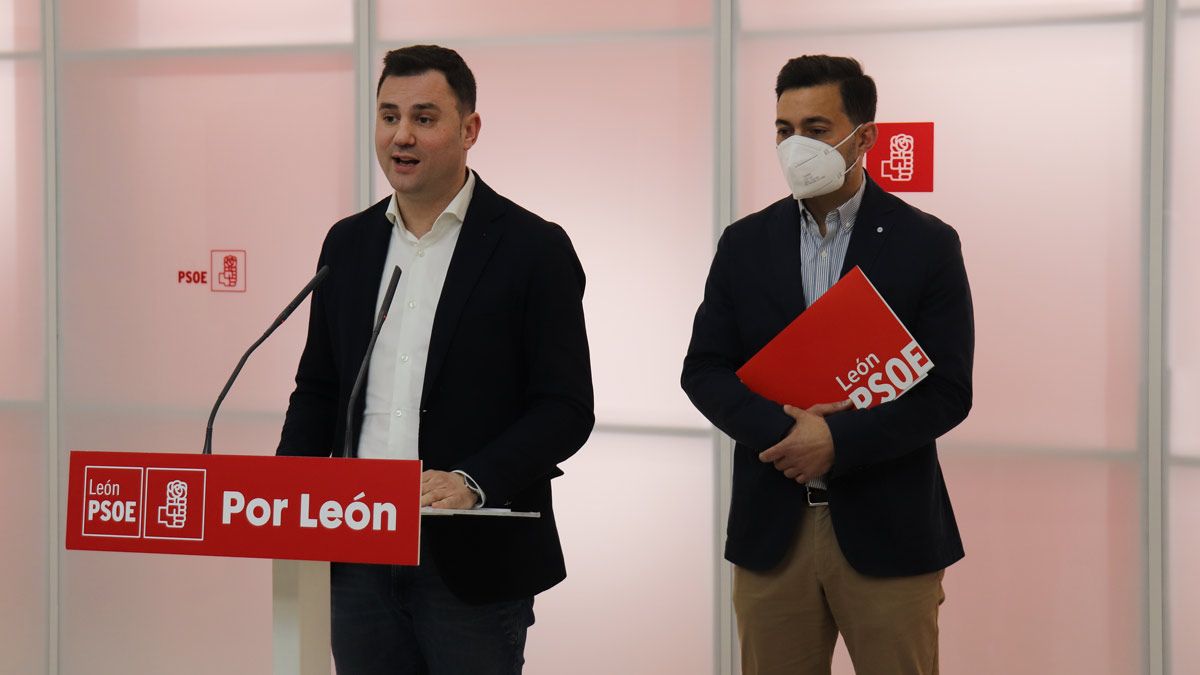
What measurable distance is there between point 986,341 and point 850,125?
1.33 metres

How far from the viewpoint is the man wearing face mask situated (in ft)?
6.99

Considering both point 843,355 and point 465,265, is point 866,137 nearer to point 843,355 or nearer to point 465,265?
point 843,355

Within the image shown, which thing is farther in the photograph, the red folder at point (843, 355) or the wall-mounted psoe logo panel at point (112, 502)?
the red folder at point (843, 355)

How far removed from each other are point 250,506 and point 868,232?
125 centimetres

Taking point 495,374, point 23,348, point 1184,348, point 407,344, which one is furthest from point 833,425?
point 23,348

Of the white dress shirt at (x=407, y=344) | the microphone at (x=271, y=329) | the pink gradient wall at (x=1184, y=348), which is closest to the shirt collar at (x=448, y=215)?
the white dress shirt at (x=407, y=344)

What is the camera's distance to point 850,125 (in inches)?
90.1

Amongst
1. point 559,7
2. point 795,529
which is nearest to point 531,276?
point 795,529

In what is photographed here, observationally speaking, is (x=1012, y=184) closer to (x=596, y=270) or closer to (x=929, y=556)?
(x=596, y=270)

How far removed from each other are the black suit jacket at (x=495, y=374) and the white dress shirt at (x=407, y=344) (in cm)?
3

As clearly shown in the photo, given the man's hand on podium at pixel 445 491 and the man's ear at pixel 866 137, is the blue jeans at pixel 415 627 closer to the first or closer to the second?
the man's hand on podium at pixel 445 491

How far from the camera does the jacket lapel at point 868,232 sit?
7.24ft

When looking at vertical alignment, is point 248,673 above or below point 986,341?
below

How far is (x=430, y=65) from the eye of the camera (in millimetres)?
1999
